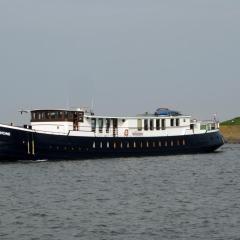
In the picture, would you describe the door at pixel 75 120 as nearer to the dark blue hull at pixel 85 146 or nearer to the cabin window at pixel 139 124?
the dark blue hull at pixel 85 146

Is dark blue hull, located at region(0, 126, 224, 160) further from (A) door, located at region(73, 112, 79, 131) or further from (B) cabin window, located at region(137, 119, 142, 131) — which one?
(A) door, located at region(73, 112, 79, 131)

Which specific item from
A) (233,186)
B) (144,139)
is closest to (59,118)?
(144,139)

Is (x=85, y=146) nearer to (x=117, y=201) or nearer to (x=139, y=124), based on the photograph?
(x=139, y=124)

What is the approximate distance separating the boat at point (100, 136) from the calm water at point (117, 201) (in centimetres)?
204

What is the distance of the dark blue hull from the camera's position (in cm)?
7256

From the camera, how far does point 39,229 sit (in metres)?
36.8

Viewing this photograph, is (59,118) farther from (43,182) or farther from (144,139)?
(43,182)

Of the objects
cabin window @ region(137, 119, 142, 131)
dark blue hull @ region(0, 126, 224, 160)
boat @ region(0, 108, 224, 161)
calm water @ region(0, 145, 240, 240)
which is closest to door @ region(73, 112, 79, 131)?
boat @ region(0, 108, 224, 161)

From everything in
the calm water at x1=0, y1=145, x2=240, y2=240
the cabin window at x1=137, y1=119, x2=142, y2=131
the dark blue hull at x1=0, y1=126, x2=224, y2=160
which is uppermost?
the cabin window at x1=137, y1=119, x2=142, y2=131

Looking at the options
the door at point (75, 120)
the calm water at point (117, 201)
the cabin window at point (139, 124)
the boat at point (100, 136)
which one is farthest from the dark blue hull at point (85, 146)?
the door at point (75, 120)

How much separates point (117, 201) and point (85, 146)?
3143 cm

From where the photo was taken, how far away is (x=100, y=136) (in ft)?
260

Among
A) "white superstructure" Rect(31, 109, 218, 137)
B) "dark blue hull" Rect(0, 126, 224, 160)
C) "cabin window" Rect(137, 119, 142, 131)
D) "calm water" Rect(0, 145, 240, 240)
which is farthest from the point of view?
"cabin window" Rect(137, 119, 142, 131)

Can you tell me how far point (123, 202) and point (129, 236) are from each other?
1067 cm
